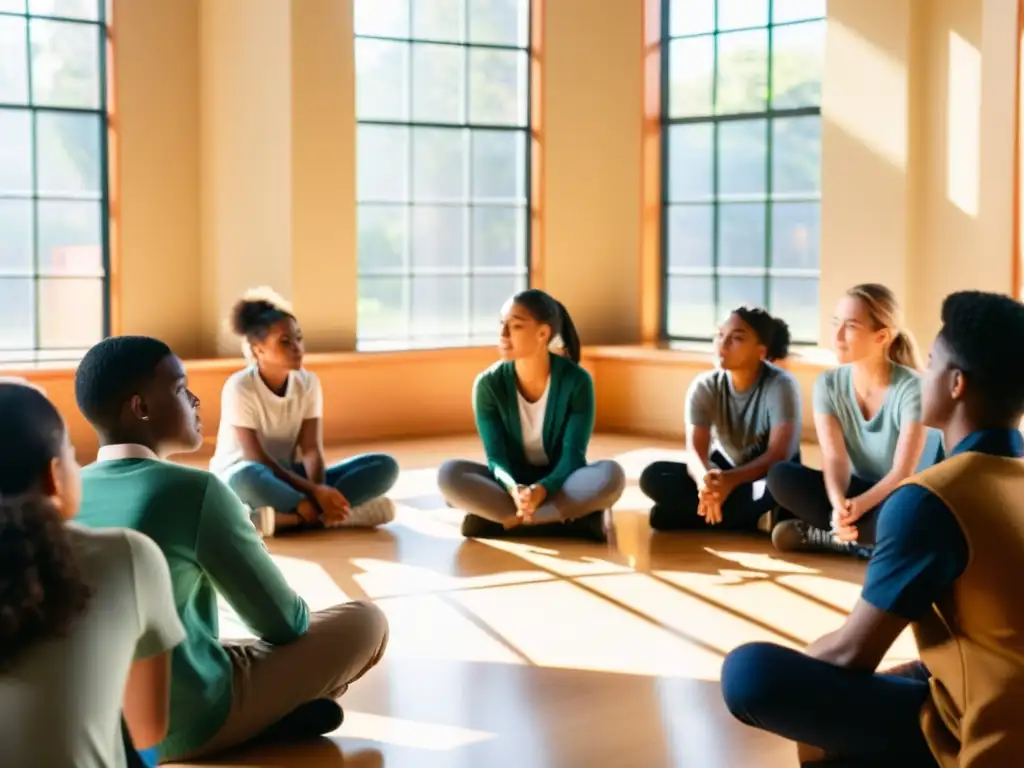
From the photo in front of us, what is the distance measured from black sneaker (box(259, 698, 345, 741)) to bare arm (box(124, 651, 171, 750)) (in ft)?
3.19

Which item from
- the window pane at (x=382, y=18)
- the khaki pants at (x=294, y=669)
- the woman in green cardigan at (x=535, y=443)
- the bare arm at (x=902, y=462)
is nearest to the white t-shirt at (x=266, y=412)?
the woman in green cardigan at (x=535, y=443)

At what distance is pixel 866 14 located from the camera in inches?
315

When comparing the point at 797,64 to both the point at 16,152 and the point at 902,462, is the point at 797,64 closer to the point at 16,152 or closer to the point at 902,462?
the point at 902,462

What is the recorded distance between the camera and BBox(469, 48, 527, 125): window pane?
900cm

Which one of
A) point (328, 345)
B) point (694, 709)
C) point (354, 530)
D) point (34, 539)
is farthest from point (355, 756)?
point (328, 345)

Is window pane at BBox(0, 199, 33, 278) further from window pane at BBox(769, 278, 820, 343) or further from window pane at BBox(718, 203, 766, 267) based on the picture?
window pane at BBox(769, 278, 820, 343)

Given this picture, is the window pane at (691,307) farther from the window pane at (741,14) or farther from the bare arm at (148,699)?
the bare arm at (148,699)

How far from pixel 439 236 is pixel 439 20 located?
4.24 ft

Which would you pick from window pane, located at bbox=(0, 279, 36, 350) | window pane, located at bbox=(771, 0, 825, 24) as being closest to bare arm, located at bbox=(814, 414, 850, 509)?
window pane, located at bbox=(771, 0, 825, 24)

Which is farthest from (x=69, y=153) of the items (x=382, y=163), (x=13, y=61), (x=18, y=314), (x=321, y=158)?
(x=382, y=163)

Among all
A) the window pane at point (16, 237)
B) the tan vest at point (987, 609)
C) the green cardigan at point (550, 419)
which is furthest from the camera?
the window pane at point (16, 237)

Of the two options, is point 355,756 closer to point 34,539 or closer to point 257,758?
point 257,758

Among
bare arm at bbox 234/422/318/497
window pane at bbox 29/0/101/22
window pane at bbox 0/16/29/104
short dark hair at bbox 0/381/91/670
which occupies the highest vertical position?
window pane at bbox 29/0/101/22

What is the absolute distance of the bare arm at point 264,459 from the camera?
18.4 ft
